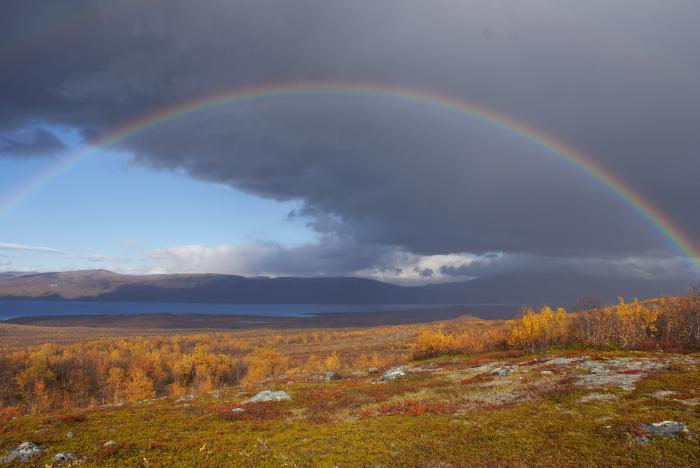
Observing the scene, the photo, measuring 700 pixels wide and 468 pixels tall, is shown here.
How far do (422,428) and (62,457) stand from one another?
1989 cm

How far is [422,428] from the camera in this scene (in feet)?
74.9

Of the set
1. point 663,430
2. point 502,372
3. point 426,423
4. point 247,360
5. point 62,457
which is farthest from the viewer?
point 247,360

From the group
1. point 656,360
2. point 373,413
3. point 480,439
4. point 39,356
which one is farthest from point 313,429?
point 39,356

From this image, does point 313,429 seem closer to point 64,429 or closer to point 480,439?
point 480,439

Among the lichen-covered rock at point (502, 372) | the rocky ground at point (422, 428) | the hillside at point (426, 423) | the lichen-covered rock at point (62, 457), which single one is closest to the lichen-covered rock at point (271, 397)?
the hillside at point (426, 423)

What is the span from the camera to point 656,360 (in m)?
39.6

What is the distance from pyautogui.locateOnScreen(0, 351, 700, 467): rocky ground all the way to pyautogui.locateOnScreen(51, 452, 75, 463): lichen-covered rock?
0.05 metres

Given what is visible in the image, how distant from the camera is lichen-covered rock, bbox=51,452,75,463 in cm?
1914

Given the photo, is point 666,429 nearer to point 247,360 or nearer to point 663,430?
point 663,430

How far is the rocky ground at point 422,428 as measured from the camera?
17500 mm

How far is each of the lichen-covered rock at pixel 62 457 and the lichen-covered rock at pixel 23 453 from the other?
1331 millimetres

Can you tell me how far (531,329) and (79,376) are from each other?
333ft

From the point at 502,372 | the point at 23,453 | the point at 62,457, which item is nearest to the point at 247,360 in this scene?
the point at 502,372

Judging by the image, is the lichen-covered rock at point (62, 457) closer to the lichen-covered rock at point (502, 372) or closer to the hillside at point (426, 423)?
the hillside at point (426, 423)
